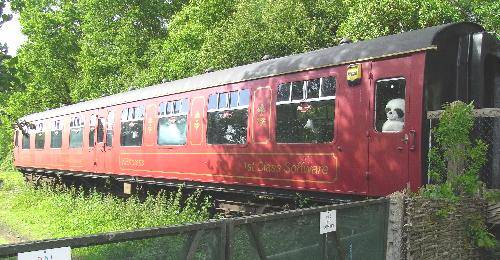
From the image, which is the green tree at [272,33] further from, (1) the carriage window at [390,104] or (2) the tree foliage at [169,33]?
(1) the carriage window at [390,104]

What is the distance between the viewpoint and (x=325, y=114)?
7.29 m

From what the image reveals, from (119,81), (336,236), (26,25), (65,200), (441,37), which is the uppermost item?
(26,25)

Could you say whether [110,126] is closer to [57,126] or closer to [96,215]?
[96,215]

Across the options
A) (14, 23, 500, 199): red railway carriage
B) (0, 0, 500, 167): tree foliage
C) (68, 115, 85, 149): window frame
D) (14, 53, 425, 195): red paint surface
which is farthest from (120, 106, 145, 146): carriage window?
(0, 0, 500, 167): tree foliage

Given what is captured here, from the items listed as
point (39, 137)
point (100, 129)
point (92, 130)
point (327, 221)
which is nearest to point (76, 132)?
point (92, 130)

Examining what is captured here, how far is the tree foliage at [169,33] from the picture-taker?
48.8ft

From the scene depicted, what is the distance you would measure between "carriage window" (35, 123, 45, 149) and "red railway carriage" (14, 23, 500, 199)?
10389mm

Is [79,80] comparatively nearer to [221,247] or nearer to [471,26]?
[471,26]

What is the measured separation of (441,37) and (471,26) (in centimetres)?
78

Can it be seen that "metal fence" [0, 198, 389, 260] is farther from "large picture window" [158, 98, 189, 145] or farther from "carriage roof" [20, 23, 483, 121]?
"large picture window" [158, 98, 189, 145]

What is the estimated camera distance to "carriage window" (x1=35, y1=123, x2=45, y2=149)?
19875mm

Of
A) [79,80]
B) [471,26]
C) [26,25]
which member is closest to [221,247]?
[471,26]

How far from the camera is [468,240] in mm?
5648

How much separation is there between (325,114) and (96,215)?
209 inches
